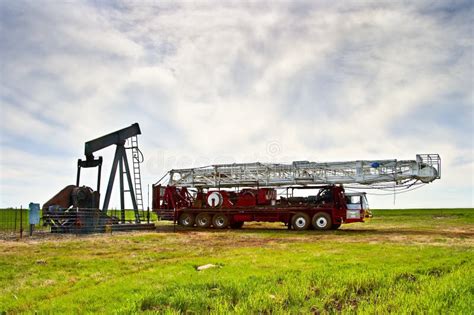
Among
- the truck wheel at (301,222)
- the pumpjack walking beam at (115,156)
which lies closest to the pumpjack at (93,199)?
the pumpjack walking beam at (115,156)

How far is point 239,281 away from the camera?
905cm

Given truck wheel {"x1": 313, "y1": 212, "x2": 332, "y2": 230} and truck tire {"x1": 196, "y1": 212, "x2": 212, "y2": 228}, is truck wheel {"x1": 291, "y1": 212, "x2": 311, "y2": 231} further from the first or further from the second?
truck tire {"x1": 196, "y1": 212, "x2": 212, "y2": 228}

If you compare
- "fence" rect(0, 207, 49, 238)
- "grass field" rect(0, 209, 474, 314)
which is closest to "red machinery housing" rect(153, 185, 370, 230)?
"fence" rect(0, 207, 49, 238)

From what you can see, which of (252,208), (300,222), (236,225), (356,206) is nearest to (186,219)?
(236,225)

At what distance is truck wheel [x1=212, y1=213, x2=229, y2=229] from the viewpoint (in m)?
28.1

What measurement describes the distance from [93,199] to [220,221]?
7.86m

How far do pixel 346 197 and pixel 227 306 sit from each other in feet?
63.5

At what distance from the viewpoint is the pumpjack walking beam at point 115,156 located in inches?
985

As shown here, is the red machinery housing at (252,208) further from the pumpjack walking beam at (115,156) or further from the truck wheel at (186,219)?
the pumpjack walking beam at (115,156)

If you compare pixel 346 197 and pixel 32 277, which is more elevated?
pixel 346 197

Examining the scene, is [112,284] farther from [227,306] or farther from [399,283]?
[399,283]

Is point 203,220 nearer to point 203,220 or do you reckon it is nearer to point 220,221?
point 203,220

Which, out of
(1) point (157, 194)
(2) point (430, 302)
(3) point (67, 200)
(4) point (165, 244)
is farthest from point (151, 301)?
(1) point (157, 194)

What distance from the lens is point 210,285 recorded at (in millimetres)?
8781
